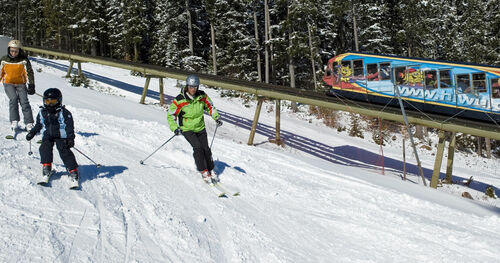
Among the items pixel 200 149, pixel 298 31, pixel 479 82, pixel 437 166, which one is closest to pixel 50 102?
pixel 200 149

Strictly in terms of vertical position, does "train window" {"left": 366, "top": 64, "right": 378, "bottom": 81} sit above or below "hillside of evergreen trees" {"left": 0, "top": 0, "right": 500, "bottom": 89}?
below

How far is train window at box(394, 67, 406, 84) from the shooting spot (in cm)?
1439

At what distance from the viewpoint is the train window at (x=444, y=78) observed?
1341cm

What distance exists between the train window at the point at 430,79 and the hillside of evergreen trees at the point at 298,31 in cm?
1277

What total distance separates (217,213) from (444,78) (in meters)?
11.8

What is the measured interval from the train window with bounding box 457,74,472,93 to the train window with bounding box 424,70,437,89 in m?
0.82

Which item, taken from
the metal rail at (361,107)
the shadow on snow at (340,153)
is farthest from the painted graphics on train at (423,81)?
the shadow on snow at (340,153)

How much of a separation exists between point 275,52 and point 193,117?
24504 mm

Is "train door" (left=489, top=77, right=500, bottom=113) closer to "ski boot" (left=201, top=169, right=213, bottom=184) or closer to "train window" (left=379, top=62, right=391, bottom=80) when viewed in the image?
"train window" (left=379, top=62, right=391, bottom=80)

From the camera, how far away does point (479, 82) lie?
42.2 feet

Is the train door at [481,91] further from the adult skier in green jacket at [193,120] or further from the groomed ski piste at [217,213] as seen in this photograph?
the adult skier in green jacket at [193,120]

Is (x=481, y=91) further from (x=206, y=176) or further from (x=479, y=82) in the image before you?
(x=206, y=176)

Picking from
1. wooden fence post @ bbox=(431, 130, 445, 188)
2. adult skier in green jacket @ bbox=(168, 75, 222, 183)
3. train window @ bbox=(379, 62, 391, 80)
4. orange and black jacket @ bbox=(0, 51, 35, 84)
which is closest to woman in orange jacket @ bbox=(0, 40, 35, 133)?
orange and black jacket @ bbox=(0, 51, 35, 84)

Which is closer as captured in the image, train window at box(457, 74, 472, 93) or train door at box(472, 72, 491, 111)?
train door at box(472, 72, 491, 111)
